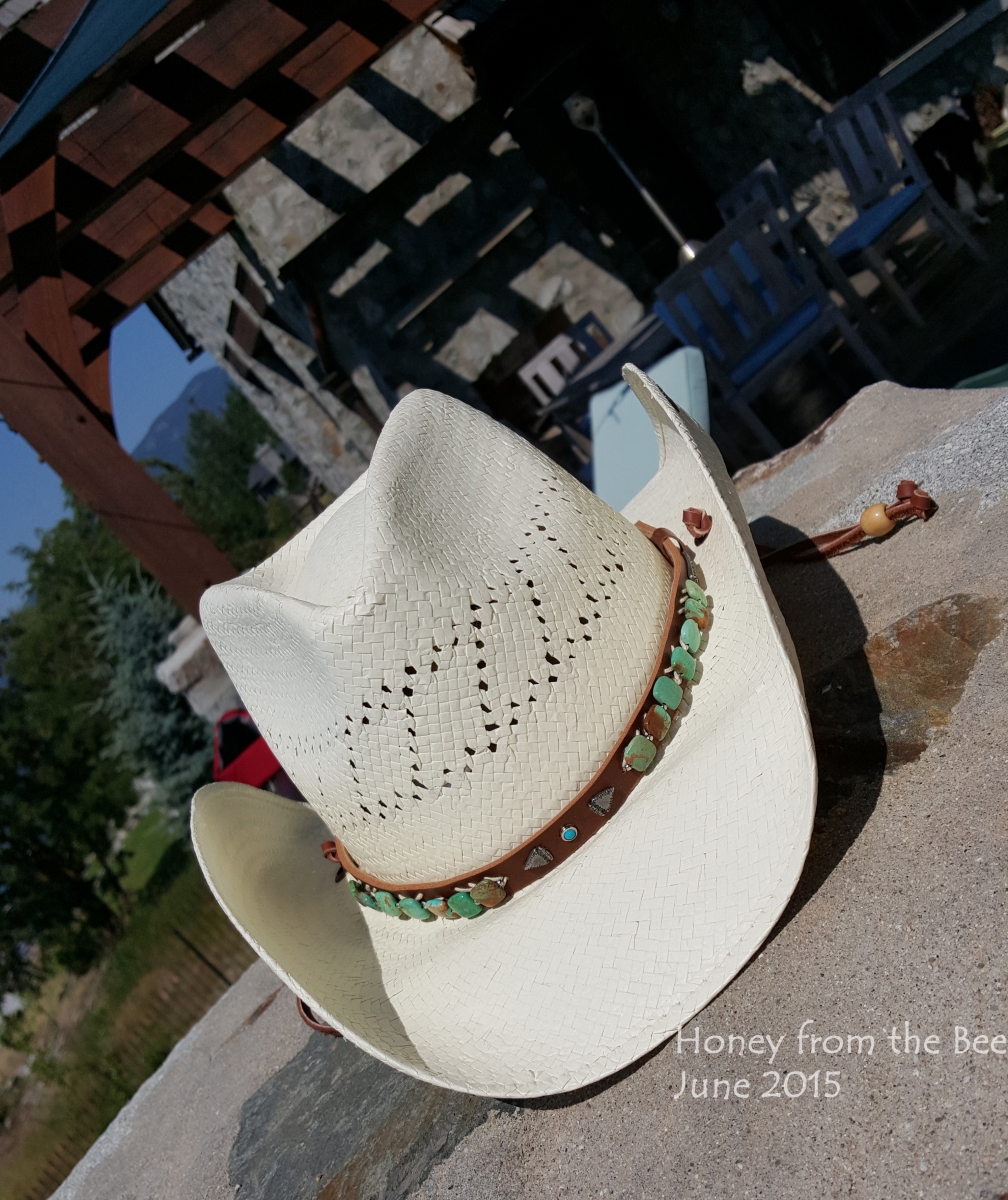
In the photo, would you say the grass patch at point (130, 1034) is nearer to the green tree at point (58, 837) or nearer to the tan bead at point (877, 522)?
the green tree at point (58, 837)

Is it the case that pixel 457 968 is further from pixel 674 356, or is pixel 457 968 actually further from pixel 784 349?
pixel 784 349

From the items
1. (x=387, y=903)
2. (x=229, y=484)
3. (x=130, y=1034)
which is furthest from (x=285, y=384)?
(x=229, y=484)

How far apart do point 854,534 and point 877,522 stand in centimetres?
8

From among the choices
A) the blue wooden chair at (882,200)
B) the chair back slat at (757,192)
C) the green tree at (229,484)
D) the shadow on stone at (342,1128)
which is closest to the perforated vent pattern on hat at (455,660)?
the shadow on stone at (342,1128)

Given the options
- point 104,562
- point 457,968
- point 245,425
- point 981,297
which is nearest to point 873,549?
point 457,968

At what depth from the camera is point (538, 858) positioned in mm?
1772

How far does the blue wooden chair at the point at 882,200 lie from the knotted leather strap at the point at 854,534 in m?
3.81

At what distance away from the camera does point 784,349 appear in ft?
16.9

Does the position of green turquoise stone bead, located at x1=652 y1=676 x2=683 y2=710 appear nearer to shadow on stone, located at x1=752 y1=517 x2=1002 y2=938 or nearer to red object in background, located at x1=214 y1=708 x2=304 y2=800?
shadow on stone, located at x1=752 y1=517 x2=1002 y2=938

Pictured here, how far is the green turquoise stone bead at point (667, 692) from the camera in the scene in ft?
5.82

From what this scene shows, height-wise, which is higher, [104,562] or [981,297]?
[104,562]

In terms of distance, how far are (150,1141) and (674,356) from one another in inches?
160

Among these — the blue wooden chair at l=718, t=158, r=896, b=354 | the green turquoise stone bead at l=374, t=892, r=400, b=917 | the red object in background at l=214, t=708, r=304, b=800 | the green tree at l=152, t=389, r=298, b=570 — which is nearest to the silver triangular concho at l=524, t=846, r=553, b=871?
the green turquoise stone bead at l=374, t=892, r=400, b=917

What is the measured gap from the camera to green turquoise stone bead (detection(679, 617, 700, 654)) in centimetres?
185
